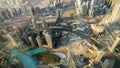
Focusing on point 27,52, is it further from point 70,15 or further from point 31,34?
point 70,15

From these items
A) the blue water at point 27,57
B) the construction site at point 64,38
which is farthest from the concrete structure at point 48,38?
the blue water at point 27,57

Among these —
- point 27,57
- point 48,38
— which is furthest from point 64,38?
point 27,57

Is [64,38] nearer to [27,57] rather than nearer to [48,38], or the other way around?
[48,38]

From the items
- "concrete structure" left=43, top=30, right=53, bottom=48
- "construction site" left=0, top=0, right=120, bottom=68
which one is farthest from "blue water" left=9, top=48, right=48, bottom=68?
"concrete structure" left=43, top=30, right=53, bottom=48

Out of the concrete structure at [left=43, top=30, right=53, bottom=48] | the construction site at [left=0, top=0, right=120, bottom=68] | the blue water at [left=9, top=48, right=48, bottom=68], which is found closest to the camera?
the construction site at [left=0, top=0, right=120, bottom=68]

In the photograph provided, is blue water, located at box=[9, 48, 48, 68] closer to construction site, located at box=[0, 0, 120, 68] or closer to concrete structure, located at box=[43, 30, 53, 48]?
construction site, located at box=[0, 0, 120, 68]

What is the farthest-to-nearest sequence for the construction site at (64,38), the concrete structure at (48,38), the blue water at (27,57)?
1. the concrete structure at (48,38)
2. the blue water at (27,57)
3. the construction site at (64,38)

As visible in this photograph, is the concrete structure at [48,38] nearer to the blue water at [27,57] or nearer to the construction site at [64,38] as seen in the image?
the construction site at [64,38]

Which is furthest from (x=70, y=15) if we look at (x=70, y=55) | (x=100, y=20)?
(x=70, y=55)
